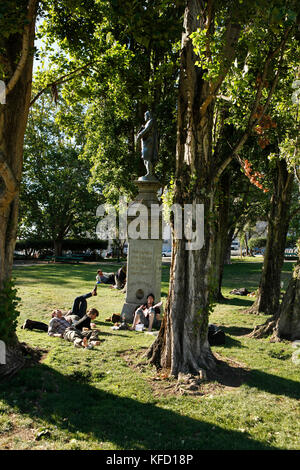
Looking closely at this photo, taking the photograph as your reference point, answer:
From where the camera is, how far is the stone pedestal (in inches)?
452

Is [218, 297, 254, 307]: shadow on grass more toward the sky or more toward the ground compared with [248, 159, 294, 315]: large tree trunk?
more toward the ground

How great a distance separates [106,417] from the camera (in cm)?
493

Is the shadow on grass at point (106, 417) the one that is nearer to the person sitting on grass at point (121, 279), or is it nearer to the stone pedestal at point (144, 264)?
the stone pedestal at point (144, 264)

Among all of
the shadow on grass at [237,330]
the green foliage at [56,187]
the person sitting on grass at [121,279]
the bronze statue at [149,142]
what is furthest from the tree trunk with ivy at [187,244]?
the green foliage at [56,187]

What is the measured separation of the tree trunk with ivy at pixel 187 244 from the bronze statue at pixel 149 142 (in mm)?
4878

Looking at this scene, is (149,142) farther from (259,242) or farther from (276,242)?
(259,242)

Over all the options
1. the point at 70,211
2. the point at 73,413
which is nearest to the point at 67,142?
the point at 70,211

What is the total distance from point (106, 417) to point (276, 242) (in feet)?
31.5

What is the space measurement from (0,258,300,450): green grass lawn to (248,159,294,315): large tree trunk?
448 cm

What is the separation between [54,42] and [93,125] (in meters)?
8.48

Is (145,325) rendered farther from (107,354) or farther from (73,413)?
(73,413)

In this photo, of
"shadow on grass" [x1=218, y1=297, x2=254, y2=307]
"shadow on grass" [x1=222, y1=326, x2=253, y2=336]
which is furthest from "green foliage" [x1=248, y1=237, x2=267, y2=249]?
"shadow on grass" [x1=222, y1=326, x2=253, y2=336]

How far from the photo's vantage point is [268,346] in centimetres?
872

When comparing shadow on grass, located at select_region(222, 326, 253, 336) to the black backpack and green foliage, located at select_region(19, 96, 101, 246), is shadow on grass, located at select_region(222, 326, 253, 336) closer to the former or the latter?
the black backpack
